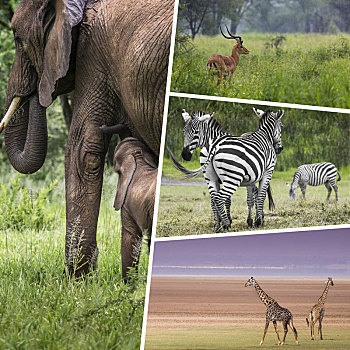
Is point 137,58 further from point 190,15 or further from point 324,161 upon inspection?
point 324,161

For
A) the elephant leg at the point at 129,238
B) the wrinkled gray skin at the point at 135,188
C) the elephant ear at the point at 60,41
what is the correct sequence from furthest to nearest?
the elephant ear at the point at 60,41 < the elephant leg at the point at 129,238 < the wrinkled gray skin at the point at 135,188

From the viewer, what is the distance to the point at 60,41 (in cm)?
402

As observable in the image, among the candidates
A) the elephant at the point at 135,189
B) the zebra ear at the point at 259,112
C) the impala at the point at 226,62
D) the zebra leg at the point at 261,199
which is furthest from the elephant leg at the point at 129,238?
the zebra ear at the point at 259,112

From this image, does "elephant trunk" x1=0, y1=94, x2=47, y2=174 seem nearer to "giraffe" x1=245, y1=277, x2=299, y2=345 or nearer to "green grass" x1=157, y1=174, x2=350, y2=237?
"green grass" x1=157, y1=174, x2=350, y2=237

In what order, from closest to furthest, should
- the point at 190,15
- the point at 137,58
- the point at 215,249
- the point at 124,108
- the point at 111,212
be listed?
the point at 215,249 → the point at 190,15 → the point at 137,58 → the point at 124,108 → the point at 111,212

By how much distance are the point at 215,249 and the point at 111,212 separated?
13.6ft

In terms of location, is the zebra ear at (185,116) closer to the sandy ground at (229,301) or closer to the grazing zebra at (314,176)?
the grazing zebra at (314,176)

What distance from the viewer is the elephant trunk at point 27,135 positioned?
466 centimetres

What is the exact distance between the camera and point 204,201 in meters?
2.84

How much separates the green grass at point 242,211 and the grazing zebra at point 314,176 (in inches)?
0.8

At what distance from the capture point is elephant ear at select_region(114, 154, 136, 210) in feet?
11.5

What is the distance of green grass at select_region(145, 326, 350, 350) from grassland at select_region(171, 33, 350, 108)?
2.91 ft

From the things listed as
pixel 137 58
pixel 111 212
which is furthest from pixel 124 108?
pixel 111 212

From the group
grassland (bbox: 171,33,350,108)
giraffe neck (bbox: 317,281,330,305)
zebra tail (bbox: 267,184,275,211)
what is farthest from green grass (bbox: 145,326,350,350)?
grassland (bbox: 171,33,350,108)
